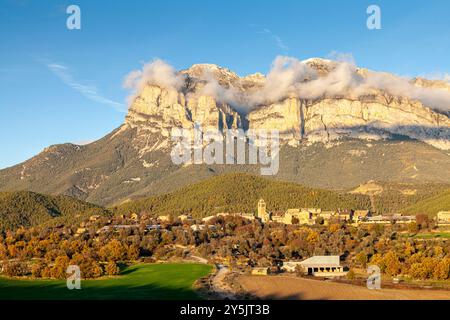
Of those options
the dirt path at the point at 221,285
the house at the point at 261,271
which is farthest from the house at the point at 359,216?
the dirt path at the point at 221,285

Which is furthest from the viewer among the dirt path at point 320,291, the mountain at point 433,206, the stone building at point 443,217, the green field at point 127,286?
the mountain at point 433,206

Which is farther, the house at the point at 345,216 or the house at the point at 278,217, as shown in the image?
the house at the point at 345,216

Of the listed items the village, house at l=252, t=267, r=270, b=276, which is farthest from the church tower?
house at l=252, t=267, r=270, b=276

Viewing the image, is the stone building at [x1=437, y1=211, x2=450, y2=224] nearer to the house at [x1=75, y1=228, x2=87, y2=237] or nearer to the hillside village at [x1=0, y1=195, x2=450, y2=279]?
the hillside village at [x1=0, y1=195, x2=450, y2=279]

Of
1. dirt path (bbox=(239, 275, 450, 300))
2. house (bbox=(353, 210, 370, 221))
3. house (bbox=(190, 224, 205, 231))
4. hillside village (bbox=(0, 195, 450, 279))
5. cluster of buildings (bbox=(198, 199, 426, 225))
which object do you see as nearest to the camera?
dirt path (bbox=(239, 275, 450, 300))

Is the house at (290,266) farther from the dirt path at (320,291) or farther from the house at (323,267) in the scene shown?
the dirt path at (320,291)

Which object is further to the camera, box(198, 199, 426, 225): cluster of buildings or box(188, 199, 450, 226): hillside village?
box(198, 199, 426, 225): cluster of buildings
